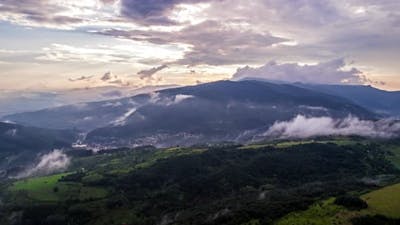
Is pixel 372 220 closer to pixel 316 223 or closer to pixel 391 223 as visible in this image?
pixel 391 223

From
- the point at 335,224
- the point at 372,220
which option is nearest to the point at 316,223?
the point at 335,224

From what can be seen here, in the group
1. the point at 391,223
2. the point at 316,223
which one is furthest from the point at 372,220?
the point at 316,223

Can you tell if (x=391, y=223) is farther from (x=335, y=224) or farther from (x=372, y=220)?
(x=335, y=224)

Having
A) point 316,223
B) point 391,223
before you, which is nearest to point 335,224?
point 316,223

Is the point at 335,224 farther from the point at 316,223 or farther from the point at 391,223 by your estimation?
the point at 391,223
